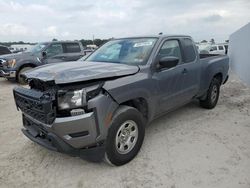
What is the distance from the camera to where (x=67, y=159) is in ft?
13.4

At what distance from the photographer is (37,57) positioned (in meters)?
12.2

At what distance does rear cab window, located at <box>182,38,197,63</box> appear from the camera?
5.41m

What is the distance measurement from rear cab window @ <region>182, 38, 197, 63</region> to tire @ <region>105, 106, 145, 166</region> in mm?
2055

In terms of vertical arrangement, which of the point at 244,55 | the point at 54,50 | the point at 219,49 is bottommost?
the point at 244,55

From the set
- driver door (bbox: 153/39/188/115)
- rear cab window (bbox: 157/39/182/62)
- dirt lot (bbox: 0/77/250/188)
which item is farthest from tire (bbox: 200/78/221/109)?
rear cab window (bbox: 157/39/182/62)

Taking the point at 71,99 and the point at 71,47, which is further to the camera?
the point at 71,47

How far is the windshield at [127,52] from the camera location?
4414 mm

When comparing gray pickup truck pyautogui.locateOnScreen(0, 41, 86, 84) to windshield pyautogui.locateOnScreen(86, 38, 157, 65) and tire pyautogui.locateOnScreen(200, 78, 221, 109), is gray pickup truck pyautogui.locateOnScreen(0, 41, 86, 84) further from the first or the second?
tire pyautogui.locateOnScreen(200, 78, 221, 109)

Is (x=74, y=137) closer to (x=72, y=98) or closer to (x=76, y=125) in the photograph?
(x=76, y=125)

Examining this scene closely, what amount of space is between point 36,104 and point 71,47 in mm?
10049

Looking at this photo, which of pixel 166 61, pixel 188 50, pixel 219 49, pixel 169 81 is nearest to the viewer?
pixel 166 61

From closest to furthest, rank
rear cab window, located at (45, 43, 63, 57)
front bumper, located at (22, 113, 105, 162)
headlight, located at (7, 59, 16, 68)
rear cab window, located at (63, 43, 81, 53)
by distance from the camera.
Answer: front bumper, located at (22, 113, 105, 162)
headlight, located at (7, 59, 16, 68)
rear cab window, located at (45, 43, 63, 57)
rear cab window, located at (63, 43, 81, 53)

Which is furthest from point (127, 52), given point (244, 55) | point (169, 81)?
point (244, 55)

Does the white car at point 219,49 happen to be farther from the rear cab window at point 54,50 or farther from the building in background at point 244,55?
the rear cab window at point 54,50
